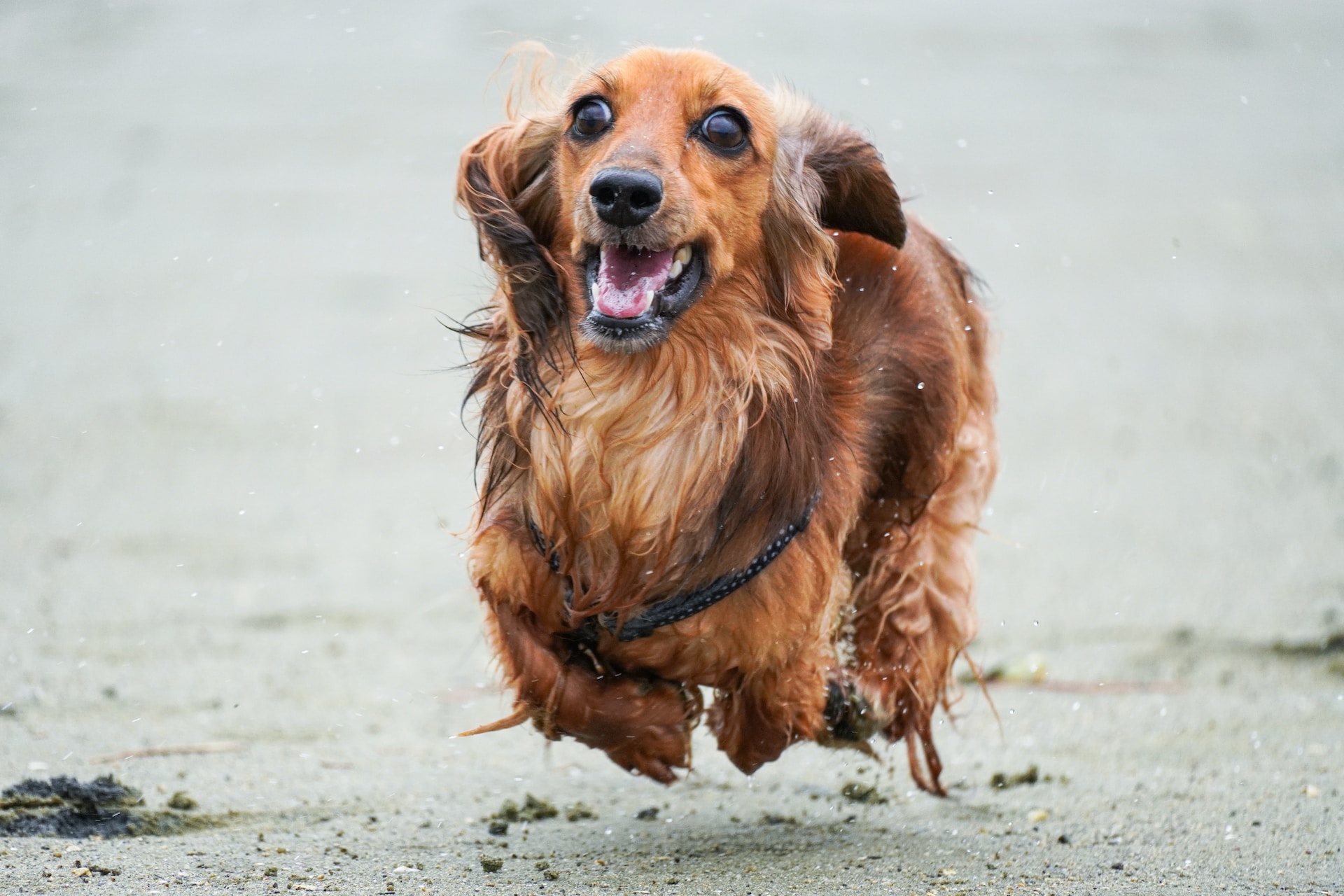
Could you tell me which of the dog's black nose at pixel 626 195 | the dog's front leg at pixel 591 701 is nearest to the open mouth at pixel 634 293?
the dog's black nose at pixel 626 195

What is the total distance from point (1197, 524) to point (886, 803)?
3742mm

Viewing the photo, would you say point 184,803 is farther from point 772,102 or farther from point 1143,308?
point 1143,308

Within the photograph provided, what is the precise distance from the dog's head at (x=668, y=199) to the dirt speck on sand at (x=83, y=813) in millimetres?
1564

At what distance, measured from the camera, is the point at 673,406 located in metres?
3.70

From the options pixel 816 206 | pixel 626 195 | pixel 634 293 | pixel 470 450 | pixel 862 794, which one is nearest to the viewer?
pixel 626 195

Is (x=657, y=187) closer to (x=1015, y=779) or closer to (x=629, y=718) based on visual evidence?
(x=629, y=718)

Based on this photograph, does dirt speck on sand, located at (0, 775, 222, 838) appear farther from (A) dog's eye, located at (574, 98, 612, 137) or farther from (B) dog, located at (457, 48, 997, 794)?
(A) dog's eye, located at (574, 98, 612, 137)

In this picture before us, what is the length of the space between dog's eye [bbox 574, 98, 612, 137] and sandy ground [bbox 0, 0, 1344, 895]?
507 millimetres

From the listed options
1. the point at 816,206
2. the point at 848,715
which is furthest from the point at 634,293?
the point at 848,715

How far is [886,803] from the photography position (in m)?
4.55

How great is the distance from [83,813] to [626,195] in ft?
6.86

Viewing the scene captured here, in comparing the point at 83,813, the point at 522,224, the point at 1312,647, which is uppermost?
the point at 522,224

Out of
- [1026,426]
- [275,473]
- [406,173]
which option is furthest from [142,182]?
[1026,426]

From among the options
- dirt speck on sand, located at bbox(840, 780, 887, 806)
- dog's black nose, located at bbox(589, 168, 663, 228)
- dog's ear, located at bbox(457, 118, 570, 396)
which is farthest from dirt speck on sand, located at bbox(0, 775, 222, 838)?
dog's black nose, located at bbox(589, 168, 663, 228)
